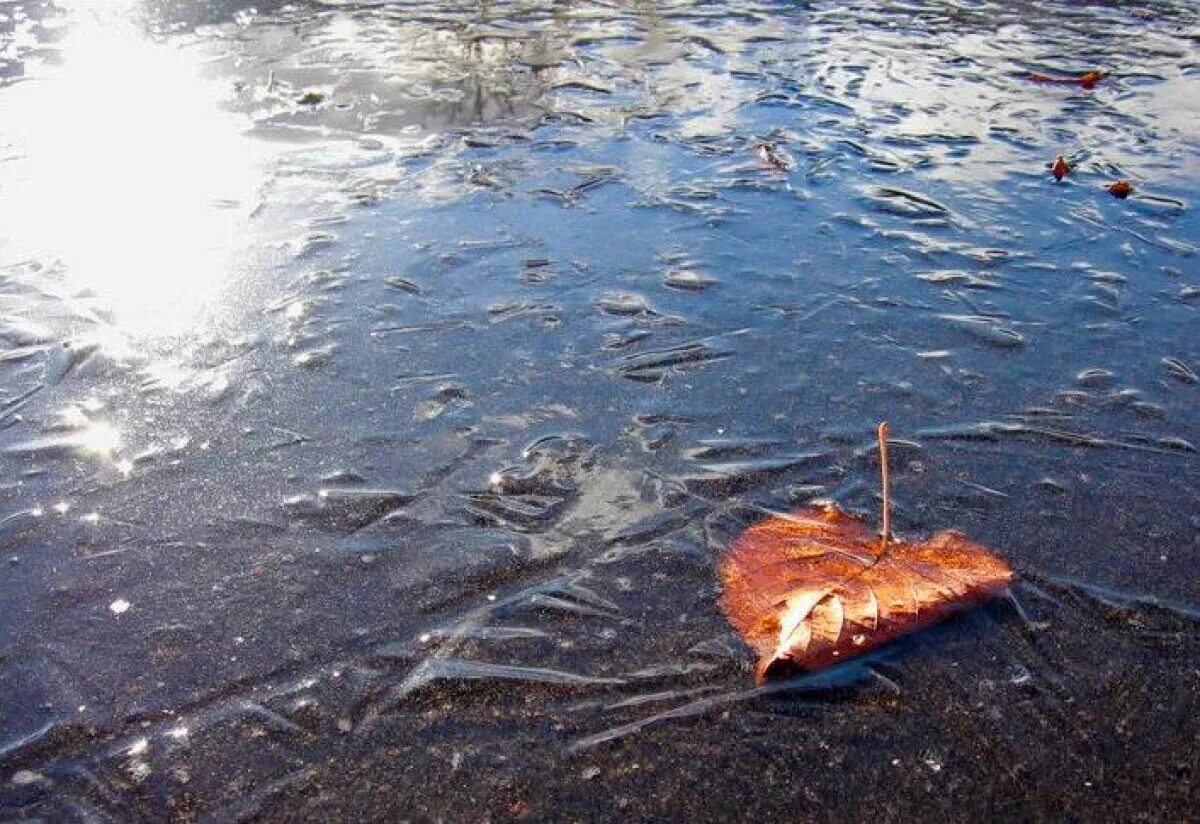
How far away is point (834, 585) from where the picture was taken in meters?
1.96

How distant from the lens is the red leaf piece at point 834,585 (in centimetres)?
189

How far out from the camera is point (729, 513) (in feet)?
7.59

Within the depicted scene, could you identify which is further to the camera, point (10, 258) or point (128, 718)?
point (10, 258)

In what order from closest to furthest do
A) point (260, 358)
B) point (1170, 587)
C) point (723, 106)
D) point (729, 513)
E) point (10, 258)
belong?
1. point (1170, 587)
2. point (729, 513)
3. point (260, 358)
4. point (10, 258)
5. point (723, 106)

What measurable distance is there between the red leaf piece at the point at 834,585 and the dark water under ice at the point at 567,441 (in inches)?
1.9

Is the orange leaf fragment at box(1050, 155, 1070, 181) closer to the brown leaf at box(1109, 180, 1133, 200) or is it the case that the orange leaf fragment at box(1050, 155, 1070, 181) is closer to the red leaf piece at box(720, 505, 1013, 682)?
the brown leaf at box(1109, 180, 1133, 200)

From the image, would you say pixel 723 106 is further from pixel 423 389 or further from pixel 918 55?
pixel 423 389

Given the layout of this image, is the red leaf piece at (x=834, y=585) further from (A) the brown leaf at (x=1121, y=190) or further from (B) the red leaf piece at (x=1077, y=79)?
(B) the red leaf piece at (x=1077, y=79)

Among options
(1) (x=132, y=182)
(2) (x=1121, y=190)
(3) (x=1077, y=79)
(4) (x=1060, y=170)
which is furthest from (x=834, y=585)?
(3) (x=1077, y=79)

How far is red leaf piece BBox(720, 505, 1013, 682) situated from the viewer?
1890 millimetres

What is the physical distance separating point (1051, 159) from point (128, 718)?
14.3 feet

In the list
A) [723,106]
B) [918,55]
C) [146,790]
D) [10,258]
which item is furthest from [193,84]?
[146,790]

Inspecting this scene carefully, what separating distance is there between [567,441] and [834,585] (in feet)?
2.82

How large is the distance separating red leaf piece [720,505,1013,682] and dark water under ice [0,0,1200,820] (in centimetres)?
5
